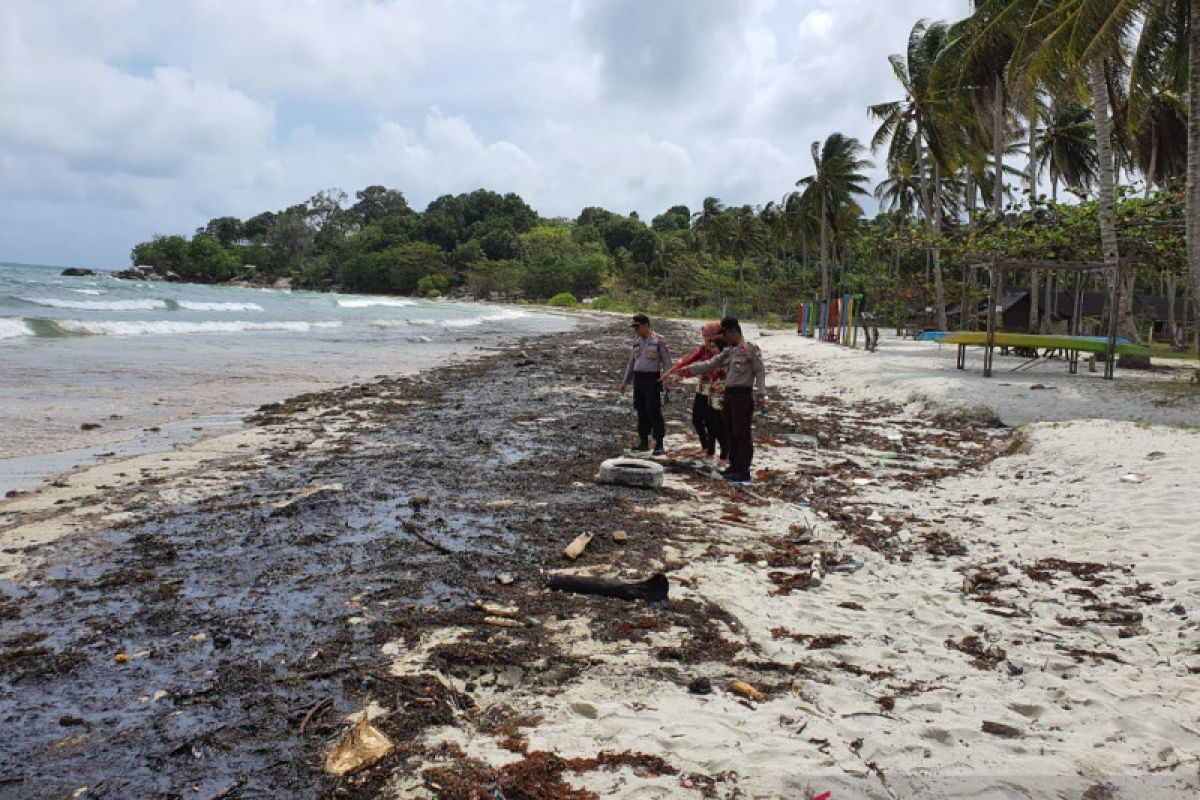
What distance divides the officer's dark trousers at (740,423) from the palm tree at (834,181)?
4001 cm

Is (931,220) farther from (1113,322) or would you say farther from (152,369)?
(152,369)

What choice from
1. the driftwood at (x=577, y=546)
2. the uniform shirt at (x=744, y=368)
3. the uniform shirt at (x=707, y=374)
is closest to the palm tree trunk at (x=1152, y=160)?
the uniform shirt at (x=707, y=374)

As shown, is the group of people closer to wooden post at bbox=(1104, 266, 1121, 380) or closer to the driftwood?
the driftwood

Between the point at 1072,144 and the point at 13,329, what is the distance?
41.2 m

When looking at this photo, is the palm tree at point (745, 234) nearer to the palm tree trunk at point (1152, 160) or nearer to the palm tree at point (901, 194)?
the palm tree at point (901, 194)

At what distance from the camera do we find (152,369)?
18.9 meters

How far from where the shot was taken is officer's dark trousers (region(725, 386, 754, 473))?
855 cm

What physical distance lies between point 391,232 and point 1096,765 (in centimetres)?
12116

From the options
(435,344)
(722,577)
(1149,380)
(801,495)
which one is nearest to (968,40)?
(1149,380)

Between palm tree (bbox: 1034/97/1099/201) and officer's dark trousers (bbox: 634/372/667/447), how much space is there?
2942 cm

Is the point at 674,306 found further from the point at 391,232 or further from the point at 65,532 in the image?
the point at 65,532

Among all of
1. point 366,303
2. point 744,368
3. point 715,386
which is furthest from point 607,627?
point 366,303

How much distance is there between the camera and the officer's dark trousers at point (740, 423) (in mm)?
8555

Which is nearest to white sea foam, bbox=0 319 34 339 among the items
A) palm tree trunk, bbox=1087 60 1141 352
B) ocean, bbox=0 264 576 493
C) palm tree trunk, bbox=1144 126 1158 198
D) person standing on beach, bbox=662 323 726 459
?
ocean, bbox=0 264 576 493
